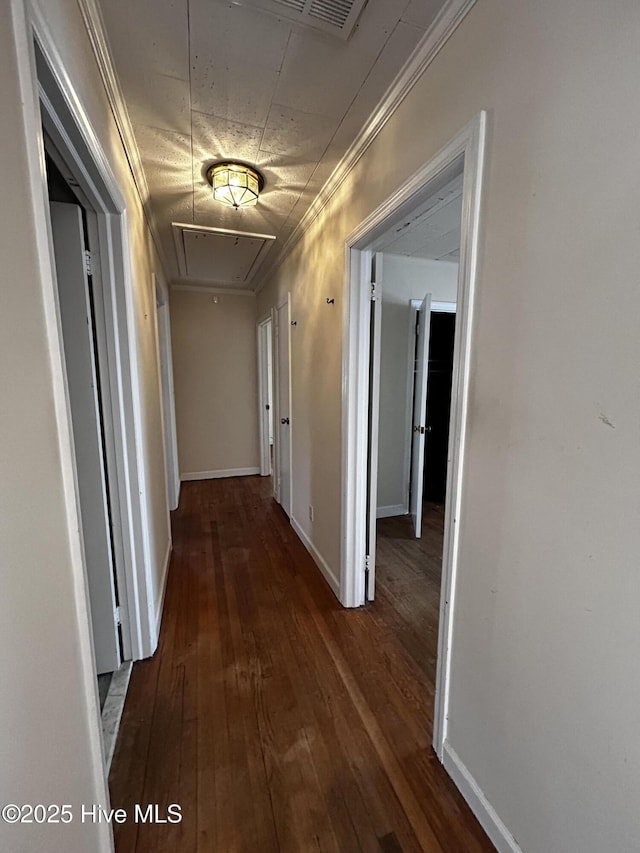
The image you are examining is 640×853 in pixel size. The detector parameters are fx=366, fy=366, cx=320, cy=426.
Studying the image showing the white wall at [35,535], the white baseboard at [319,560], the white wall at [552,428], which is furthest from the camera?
the white baseboard at [319,560]

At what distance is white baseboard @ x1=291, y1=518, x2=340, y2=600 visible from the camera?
2352mm

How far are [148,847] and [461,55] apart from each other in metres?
2.56

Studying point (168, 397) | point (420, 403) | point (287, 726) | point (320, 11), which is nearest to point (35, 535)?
point (287, 726)

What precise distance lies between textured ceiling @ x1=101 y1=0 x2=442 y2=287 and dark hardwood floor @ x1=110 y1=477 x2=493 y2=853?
2487 mm

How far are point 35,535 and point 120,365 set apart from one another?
3.71ft

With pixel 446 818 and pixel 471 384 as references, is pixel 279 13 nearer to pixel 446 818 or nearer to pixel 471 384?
pixel 471 384

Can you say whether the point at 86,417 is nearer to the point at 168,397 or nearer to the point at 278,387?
the point at 278,387

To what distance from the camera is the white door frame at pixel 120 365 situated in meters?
1.14

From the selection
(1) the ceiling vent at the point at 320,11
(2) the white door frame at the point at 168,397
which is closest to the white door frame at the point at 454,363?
(1) the ceiling vent at the point at 320,11

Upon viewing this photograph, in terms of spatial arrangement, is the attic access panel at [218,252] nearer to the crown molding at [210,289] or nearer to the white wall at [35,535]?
the crown molding at [210,289]

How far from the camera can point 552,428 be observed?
879 mm

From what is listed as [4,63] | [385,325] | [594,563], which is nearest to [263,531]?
[385,325]

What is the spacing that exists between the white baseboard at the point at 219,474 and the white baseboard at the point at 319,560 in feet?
6.04

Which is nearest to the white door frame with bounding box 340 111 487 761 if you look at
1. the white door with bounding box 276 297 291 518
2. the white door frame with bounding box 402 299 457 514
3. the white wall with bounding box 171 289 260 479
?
the white door with bounding box 276 297 291 518
